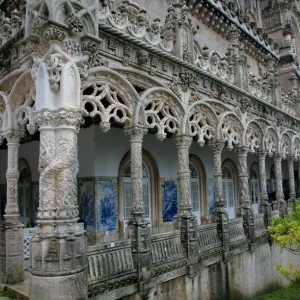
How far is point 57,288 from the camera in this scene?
5254mm

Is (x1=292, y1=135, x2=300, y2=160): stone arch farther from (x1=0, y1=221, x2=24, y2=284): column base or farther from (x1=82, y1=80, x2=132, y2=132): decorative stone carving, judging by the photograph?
(x1=0, y1=221, x2=24, y2=284): column base

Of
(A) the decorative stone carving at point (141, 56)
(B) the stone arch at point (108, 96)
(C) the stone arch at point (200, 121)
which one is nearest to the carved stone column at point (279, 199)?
(C) the stone arch at point (200, 121)

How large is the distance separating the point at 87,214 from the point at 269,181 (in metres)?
13.6

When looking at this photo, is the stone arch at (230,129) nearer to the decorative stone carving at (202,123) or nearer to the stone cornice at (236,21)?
the decorative stone carving at (202,123)

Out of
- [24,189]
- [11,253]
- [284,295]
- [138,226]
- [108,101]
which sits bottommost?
[284,295]

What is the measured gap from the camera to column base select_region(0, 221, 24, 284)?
22.5 feet

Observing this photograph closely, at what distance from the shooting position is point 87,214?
A: 10.3 metres

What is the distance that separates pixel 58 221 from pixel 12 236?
215 cm

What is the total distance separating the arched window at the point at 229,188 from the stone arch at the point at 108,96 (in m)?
10.0

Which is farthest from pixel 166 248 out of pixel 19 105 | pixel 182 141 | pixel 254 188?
pixel 254 188

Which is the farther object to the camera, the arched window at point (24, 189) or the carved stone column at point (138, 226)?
the arched window at point (24, 189)

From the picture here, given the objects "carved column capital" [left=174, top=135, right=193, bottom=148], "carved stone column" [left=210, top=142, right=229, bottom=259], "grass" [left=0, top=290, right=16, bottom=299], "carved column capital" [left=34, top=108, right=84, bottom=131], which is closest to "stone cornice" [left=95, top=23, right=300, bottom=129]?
"carved column capital" [left=174, top=135, right=193, bottom=148]

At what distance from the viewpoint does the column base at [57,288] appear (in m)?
5.25

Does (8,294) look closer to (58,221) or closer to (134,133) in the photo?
(58,221)
